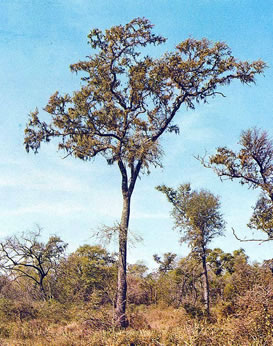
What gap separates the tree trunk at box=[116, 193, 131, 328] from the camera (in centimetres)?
1299

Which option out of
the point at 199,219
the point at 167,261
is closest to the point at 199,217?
the point at 199,219

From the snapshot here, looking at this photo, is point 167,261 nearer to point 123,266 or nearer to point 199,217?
point 199,217

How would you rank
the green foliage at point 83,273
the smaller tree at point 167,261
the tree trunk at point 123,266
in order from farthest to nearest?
the smaller tree at point 167,261, the green foliage at point 83,273, the tree trunk at point 123,266

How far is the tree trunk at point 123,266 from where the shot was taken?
42.6 ft

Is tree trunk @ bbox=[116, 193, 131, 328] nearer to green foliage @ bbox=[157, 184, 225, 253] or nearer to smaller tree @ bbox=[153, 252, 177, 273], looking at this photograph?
green foliage @ bbox=[157, 184, 225, 253]

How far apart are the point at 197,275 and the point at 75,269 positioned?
11.5 meters

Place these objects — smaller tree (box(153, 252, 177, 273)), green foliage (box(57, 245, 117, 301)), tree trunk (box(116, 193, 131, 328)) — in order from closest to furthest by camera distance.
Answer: tree trunk (box(116, 193, 131, 328)) < green foliage (box(57, 245, 117, 301)) < smaller tree (box(153, 252, 177, 273))

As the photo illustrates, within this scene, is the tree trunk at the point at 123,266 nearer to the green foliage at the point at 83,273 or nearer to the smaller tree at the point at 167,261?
the green foliage at the point at 83,273

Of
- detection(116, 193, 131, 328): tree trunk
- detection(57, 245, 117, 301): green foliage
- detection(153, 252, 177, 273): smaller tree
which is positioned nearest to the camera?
detection(116, 193, 131, 328): tree trunk

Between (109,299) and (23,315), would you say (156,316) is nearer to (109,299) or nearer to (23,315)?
(109,299)

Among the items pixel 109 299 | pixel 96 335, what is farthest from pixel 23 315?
pixel 96 335

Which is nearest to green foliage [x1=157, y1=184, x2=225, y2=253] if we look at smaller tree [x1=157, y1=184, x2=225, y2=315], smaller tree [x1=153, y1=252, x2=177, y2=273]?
smaller tree [x1=157, y1=184, x2=225, y2=315]

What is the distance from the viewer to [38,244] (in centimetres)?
2852

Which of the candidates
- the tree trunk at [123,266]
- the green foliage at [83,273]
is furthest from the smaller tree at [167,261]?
the tree trunk at [123,266]
